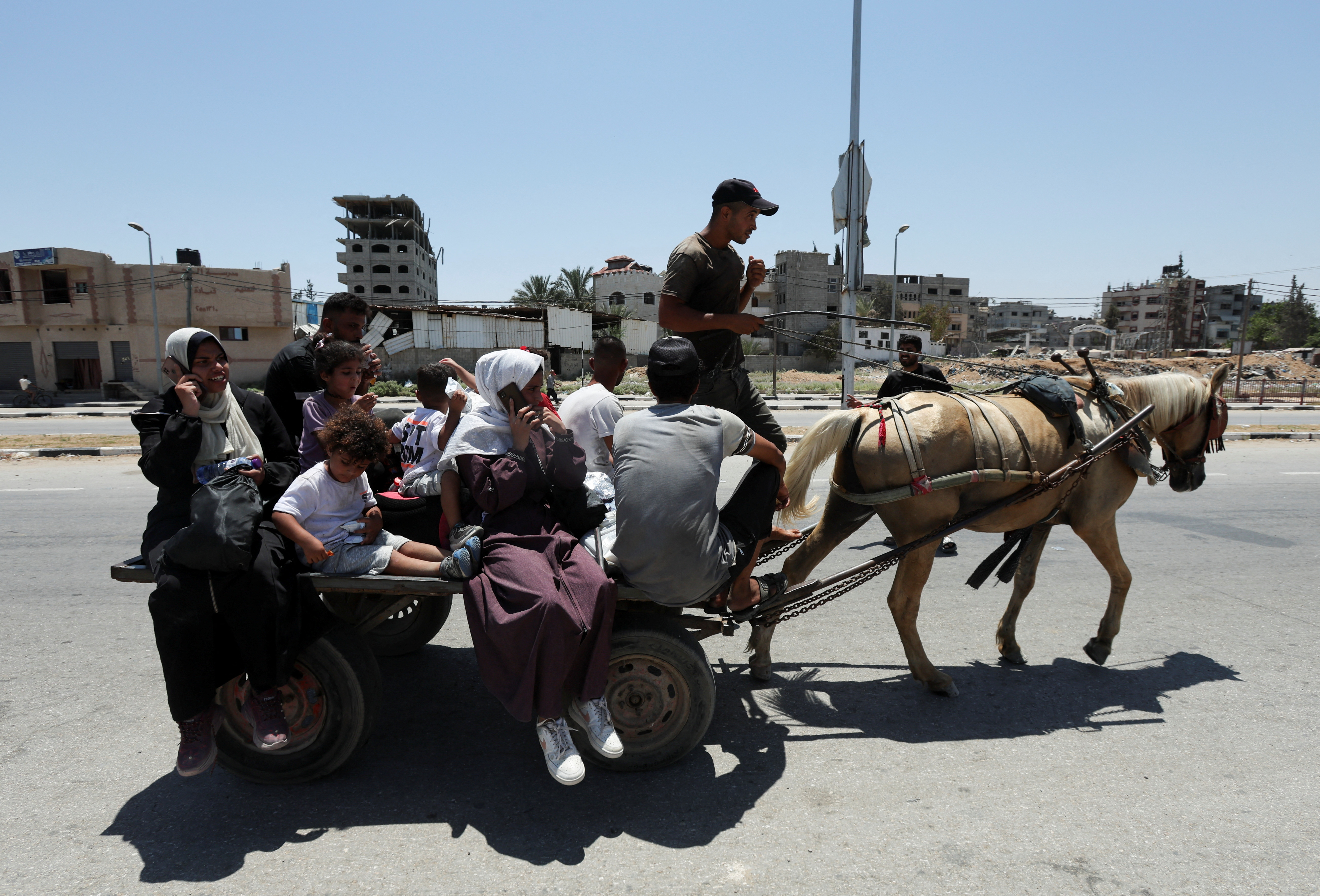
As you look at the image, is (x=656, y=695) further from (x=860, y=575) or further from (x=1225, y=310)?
(x=1225, y=310)

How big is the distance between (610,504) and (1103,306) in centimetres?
11764

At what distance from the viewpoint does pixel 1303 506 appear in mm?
8227

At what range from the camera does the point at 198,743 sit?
2775 millimetres

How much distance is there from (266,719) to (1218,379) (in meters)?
5.41

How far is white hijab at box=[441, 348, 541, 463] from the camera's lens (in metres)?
3.16

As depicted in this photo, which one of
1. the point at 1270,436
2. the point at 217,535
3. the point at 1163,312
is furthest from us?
the point at 1163,312

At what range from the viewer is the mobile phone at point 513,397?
10.4 feet

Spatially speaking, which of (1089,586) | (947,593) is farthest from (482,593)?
(1089,586)

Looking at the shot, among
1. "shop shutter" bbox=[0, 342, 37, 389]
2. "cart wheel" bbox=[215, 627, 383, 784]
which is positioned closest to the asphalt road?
"cart wheel" bbox=[215, 627, 383, 784]

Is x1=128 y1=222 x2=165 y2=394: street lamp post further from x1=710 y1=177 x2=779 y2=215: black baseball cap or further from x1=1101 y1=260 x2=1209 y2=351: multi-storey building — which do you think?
x1=1101 y1=260 x2=1209 y2=351: multi-storey building

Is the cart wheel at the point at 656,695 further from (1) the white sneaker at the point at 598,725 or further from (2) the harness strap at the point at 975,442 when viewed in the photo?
(2) the harness strap at the point at 975,442

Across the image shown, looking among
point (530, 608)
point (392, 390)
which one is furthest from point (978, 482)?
point (392, 390)

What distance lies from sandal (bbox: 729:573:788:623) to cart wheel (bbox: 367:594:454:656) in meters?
1.75

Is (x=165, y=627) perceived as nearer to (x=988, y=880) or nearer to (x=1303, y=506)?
(x=988, y=880)
